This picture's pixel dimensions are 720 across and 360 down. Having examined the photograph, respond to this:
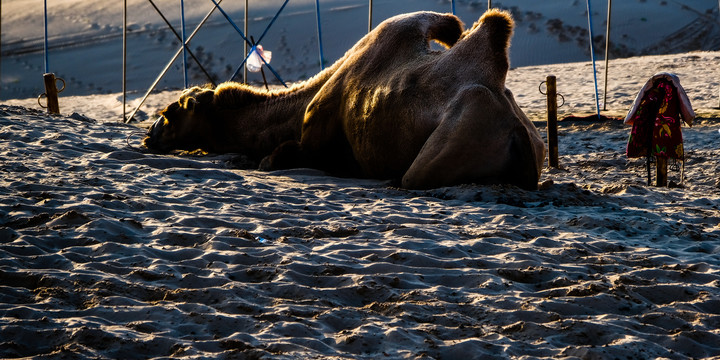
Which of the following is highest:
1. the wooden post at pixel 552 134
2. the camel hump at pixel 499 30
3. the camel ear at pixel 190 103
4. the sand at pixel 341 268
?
the camel hump at pixel 499 30

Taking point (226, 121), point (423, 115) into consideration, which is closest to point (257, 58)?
point (226, 121)

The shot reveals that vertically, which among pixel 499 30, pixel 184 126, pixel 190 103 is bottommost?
pixel 184 126

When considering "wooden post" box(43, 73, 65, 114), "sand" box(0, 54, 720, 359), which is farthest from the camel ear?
"wooden post" box(43, 73, 65, 114)

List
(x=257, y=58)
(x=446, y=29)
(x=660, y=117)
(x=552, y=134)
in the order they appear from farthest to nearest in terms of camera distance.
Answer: (x=257, y=58)
(x=552, y=134)
(x=446, y=29)
(x=660, y=117)

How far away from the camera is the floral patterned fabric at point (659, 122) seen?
24.1 ft

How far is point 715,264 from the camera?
4605 millimetres

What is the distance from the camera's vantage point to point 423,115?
22.4 ft

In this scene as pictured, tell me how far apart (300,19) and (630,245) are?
28.3m

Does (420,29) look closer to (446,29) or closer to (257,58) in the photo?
(446,29)

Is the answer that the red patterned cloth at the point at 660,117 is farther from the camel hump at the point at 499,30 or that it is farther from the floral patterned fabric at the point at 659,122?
the camel hump at the point at 499,30

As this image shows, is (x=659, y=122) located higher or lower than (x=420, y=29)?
lower

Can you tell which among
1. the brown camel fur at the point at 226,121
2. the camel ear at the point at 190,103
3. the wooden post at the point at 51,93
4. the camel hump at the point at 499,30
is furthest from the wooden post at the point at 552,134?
the wooden post at the point at 51,93

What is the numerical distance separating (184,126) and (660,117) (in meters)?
4.98

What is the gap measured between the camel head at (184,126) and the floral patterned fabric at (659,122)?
14.8ft
